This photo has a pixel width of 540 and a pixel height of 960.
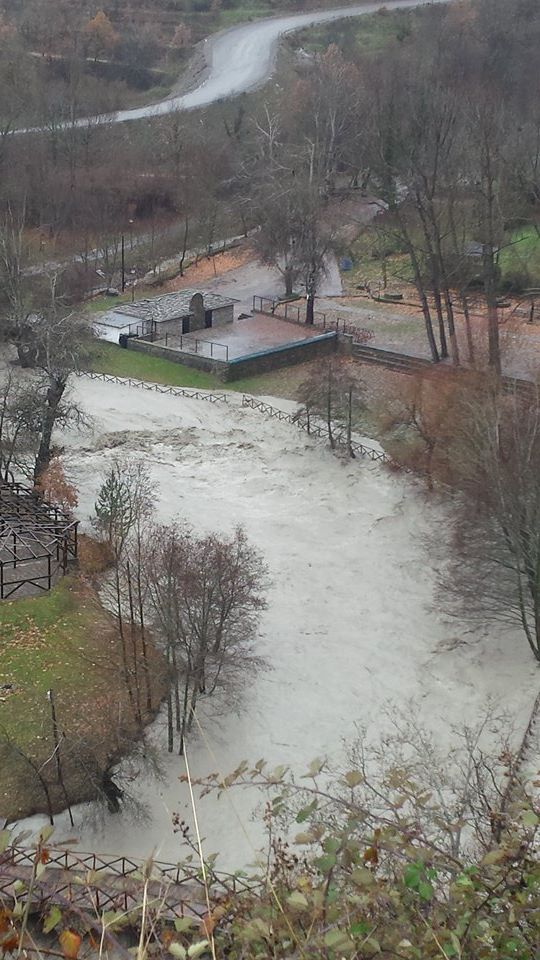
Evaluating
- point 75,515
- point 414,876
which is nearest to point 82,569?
point 75,515

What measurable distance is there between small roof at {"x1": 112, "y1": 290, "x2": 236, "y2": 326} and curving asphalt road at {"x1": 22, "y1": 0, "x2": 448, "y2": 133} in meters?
20.1

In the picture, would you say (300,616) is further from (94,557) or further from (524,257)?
(524,257)

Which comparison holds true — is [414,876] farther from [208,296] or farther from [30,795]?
[208,296]

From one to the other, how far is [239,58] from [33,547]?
54.4m

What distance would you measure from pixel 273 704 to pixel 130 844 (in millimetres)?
3797

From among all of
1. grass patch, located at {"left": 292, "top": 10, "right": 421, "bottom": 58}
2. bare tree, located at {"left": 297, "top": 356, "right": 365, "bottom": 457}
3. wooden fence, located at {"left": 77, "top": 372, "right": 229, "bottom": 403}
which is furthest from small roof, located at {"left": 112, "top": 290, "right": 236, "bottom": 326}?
grass patch, located at {"left": 292, "top": 10, "right": 421, "bottom": 58}

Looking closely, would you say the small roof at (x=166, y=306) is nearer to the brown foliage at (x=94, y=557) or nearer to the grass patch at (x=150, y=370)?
the grass patch at (x=150, y=370)

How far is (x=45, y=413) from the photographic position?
2328 cm

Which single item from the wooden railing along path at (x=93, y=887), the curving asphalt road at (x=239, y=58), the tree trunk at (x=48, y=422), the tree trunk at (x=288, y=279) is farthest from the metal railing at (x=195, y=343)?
the curving asphalt road at (x=239, y=58)

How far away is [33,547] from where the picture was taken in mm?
20125

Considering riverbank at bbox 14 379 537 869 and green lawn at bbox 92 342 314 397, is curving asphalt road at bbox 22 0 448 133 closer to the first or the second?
green lawn at bbox 92 342 314 397

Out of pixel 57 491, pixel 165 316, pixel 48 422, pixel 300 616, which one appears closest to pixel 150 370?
pixel 165 316

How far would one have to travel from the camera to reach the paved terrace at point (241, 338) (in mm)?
33428

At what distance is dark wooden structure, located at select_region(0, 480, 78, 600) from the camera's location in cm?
1888
